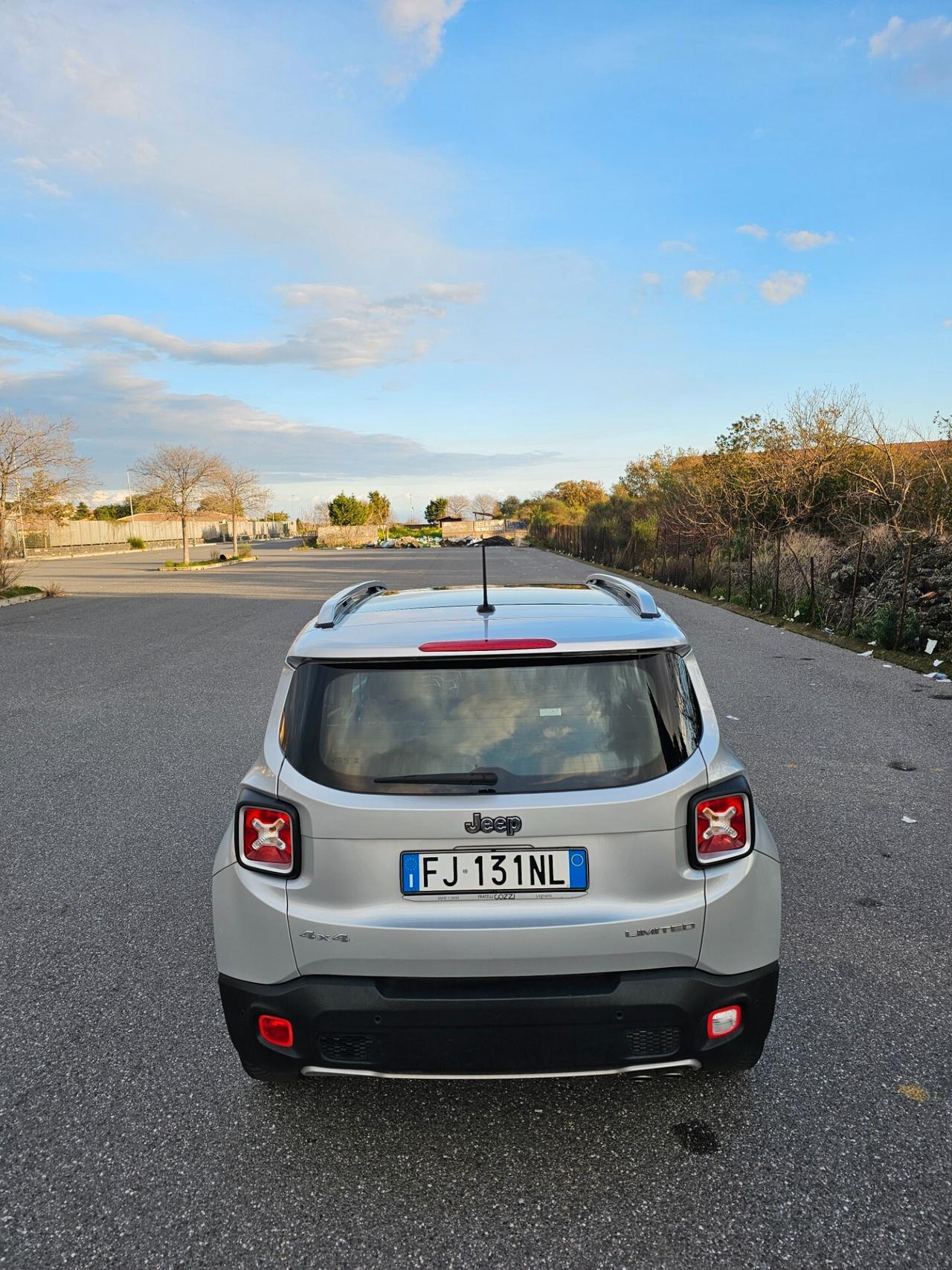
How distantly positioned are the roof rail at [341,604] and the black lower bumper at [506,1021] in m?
1.06

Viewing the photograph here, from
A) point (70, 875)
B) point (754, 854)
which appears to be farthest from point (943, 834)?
point (70, 875)

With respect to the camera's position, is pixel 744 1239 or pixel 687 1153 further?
pixel 687 1153

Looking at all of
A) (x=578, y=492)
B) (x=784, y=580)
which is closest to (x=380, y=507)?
(x=578, y=492)

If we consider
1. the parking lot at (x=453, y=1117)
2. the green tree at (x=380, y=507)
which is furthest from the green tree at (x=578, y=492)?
the parking lot at (x=453, y=1117)

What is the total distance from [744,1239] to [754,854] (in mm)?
912

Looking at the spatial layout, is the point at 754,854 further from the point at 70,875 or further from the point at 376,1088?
the point at 70,875

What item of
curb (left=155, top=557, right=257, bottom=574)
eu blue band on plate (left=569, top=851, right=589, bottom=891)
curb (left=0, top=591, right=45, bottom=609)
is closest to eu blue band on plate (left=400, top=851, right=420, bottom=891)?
eu blue band on plate (left=569, top=851, right=589, bottom=891)

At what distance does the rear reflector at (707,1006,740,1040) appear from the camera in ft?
7.79

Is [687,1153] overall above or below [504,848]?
below

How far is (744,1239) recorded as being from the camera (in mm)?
2164

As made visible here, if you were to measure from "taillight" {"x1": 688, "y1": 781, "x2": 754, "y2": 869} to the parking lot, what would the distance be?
842mm

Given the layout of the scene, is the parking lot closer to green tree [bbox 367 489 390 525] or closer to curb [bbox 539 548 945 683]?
curb [bbox 539 548 945 683]

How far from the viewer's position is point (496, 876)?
2.34m

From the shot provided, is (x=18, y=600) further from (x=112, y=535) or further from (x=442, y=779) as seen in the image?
(x=112, y=535)
